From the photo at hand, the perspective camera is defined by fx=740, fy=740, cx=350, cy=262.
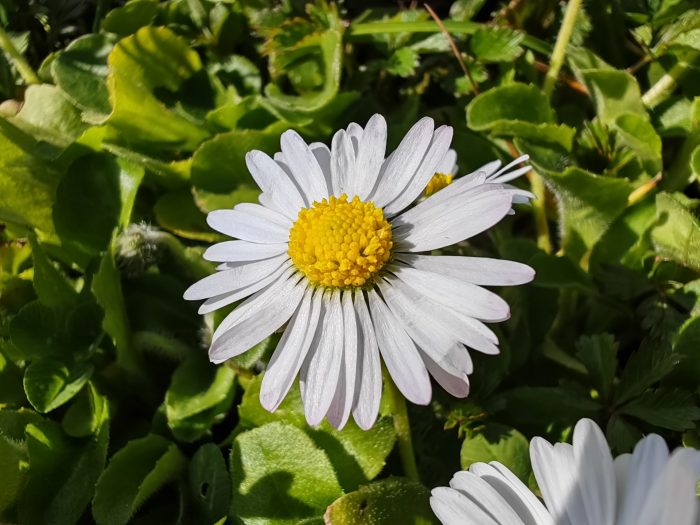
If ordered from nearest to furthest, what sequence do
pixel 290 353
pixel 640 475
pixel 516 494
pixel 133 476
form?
1. pixel 640 475
2. pixel 516 494
3. pixel 290 353
4. pixel 133 476

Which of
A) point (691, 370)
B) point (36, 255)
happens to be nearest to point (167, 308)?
point (36, 255)

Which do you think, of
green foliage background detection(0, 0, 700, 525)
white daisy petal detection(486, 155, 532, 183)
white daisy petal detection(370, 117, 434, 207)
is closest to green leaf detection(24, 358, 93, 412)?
green foliage background detection(0, 0, 700, 525)

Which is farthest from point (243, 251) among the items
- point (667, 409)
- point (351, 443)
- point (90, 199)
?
point (667, 409)

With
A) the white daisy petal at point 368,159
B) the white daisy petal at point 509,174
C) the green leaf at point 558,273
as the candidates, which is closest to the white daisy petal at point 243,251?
the white daisy petal at point 368,159

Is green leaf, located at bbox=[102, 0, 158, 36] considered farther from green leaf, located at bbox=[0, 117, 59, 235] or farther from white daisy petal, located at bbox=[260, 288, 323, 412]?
white daisy petal, located at bbox=[260, 288, 323, 412]

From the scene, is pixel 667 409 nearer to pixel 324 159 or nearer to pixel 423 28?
pixel 324 159

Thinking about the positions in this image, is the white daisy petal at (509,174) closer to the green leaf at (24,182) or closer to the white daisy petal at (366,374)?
the white daisy petal at (366,374)
